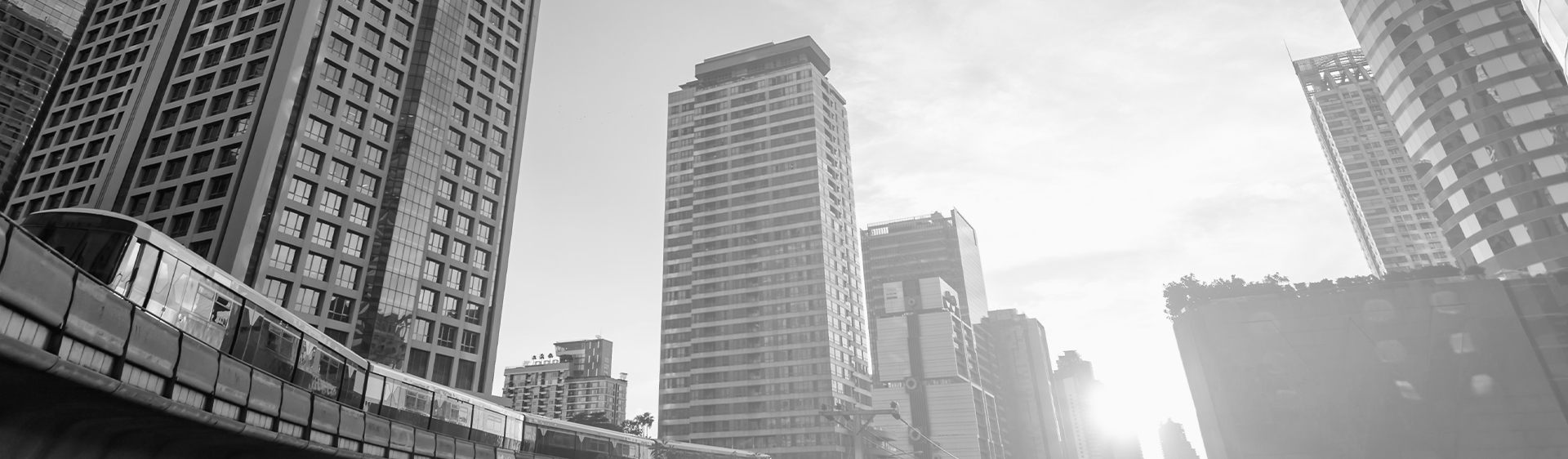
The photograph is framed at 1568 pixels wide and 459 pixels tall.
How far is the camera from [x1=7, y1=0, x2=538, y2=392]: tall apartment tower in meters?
57.3

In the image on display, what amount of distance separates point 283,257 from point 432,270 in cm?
1292

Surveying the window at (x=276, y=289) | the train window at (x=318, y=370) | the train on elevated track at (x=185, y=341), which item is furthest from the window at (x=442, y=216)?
the train window at (x=318, y=370)

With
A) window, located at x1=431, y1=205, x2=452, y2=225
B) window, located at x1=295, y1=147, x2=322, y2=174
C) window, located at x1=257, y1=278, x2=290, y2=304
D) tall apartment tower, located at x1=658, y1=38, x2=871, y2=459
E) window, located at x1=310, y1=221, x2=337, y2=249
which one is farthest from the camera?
tall apartment tower, located at x1=658, y1=38, x2=871, y2=459

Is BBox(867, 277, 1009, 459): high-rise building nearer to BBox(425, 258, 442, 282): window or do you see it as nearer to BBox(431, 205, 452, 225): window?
BBox(425, 258, 442, 282): window

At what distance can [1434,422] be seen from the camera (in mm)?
58062

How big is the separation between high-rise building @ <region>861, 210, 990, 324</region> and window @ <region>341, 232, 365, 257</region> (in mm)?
137502

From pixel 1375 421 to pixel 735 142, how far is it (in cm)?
9469

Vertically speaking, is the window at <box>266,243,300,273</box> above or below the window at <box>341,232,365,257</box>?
below

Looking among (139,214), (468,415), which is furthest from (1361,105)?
(139,214)

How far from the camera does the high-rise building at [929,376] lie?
148 meters

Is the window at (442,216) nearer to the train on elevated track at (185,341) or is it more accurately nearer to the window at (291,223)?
the window at (291,223)

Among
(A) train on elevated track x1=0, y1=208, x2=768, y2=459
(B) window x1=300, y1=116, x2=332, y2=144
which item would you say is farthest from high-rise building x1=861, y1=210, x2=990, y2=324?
(A) train on elevated track x1=0, y1=208, x2=768, y2=459

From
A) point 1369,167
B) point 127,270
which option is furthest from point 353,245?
point 1369,167

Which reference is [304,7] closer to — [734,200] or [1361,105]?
Result: [734,200]
